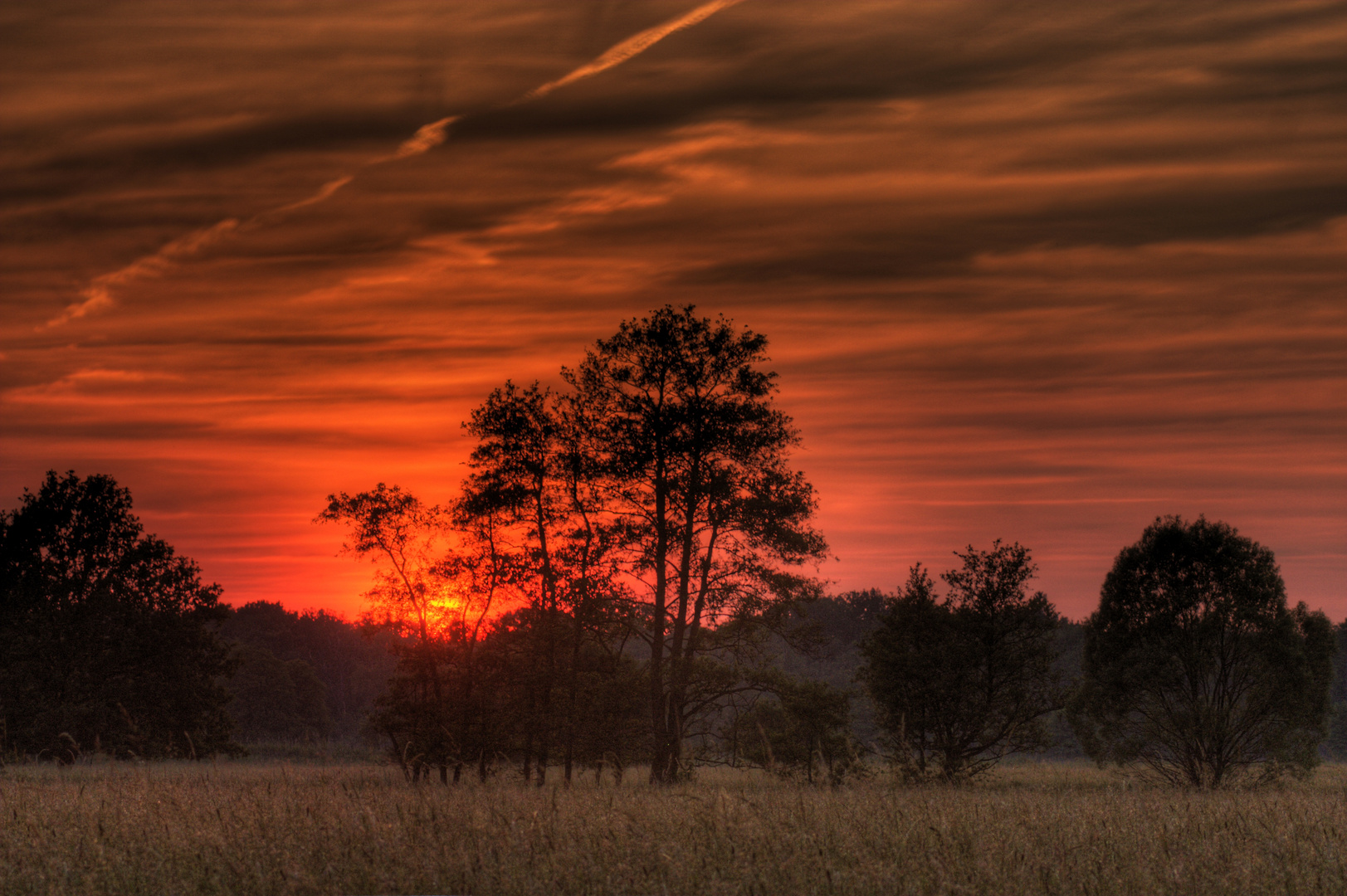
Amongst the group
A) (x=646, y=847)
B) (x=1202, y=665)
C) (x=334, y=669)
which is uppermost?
(x=1202, y=665)

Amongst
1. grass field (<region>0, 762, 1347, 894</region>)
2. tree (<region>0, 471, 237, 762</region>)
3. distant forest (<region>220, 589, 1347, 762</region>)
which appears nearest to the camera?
grass field (<region>0, 762, 1347, 894</region>)

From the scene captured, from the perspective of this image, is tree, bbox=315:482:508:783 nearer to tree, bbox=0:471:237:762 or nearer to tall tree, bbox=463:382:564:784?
tall tree, bbox=463:382:564:784

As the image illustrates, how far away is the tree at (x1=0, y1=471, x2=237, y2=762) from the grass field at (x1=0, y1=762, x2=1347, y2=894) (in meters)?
40.3

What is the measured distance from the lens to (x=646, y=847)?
9.45 metres

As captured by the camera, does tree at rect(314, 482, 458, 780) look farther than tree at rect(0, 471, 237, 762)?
No

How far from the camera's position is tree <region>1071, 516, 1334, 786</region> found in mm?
30484

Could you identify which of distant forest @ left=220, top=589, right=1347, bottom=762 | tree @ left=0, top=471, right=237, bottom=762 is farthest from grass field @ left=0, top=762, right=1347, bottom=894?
distant forest @ left=220, top=589, right=1347, bottom=762

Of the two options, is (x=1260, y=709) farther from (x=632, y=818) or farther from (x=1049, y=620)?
(x=632, y=818)

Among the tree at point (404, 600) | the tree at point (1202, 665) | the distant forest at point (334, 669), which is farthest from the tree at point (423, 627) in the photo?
the distant forest at point (334, 669)

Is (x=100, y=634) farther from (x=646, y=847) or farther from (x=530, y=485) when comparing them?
(x=646, y=847)

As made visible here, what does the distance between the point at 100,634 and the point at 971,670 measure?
4004 cm

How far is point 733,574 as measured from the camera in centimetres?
2908

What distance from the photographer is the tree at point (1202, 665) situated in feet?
100

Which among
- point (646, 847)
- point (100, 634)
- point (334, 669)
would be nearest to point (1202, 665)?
point (646, 847)
